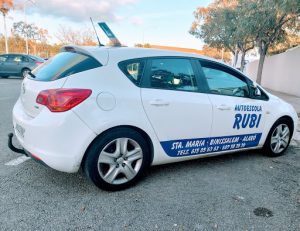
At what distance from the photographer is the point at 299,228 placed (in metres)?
2.64

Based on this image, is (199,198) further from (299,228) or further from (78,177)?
(78,177)

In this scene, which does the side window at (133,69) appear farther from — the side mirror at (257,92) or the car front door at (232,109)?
the side mirror at (257,92)

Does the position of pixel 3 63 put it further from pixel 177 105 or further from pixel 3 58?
pixel 177 105

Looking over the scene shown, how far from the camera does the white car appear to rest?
2.82 metres

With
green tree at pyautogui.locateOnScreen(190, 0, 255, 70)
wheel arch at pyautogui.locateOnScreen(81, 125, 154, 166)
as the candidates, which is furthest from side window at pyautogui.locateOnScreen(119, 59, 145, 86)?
green tree at pyautogui.locateOnScreen(190, 0, 255, 70)

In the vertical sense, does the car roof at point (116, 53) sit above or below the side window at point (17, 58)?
above

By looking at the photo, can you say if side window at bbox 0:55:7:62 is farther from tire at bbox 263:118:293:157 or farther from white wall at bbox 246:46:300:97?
tire at bbox 263:118:293:157

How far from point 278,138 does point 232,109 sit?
4.19 feet

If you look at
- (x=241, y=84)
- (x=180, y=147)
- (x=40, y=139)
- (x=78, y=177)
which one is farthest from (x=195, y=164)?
(x=40, y=139)

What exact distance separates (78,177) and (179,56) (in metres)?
1.93

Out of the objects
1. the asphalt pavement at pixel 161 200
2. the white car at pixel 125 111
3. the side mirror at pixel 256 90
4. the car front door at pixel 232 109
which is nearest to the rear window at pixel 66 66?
the white car at pixel 125 111

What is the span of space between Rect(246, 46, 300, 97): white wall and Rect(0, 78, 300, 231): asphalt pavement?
12612 millimetres

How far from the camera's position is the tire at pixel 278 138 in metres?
4.46

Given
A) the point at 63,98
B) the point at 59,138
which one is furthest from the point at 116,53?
the point at 59,138
